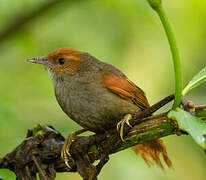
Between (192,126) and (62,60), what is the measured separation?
2576mm

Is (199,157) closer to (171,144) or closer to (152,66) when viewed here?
(171,144)

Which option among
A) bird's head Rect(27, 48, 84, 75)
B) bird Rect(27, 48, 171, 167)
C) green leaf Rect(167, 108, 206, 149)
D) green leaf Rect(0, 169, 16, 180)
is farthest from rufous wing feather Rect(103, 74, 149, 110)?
green leaf Rect(167, 108, 206, 149)

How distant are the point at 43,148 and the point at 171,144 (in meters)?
A: 3.02

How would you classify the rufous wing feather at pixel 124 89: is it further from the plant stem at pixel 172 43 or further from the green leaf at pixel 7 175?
the plant stem at pixel 172 43

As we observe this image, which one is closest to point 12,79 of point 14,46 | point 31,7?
point 14,46

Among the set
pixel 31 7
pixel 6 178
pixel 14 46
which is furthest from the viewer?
pixel 14 46

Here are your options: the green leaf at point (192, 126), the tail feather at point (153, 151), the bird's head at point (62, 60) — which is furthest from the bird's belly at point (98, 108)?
the green leaf at point (192, 126)

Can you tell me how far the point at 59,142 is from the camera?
303 cm

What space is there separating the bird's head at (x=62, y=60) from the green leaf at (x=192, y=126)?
7.78ft

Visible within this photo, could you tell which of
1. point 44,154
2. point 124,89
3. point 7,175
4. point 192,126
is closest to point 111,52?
point 124,89

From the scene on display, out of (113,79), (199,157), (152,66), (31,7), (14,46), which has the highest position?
(31,7)

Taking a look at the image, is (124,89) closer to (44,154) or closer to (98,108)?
(98,108)

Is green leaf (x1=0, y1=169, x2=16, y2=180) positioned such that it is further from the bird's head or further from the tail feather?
the bird's head

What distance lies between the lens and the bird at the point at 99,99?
3.48 meters
